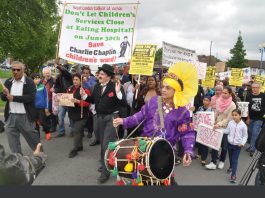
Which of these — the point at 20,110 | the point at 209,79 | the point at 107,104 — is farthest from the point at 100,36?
the point at 209,79

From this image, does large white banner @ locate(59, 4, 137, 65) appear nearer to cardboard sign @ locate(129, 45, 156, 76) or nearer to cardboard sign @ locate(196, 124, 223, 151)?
cardboard sign @ locate(129, 45, 156, 76)

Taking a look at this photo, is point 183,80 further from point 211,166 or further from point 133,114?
point 211,166

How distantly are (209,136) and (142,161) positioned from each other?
391cm

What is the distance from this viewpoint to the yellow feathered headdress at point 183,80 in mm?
3652

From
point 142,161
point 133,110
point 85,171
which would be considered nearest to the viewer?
point 142,161

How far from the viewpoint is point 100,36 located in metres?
6.43

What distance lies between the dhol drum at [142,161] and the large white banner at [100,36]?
3303 mm

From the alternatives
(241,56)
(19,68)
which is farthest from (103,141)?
(241,56)

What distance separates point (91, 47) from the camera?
6.40m

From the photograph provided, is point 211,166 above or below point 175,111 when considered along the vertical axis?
below

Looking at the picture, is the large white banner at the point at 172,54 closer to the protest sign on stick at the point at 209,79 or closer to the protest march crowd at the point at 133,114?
the protest march crowd at the point at 133,114

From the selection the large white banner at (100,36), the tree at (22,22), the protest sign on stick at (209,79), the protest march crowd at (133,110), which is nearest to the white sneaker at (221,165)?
the protest march crowd at (133,110)

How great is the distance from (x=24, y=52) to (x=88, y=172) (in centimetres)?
2052

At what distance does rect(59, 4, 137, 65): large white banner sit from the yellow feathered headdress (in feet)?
9.05
